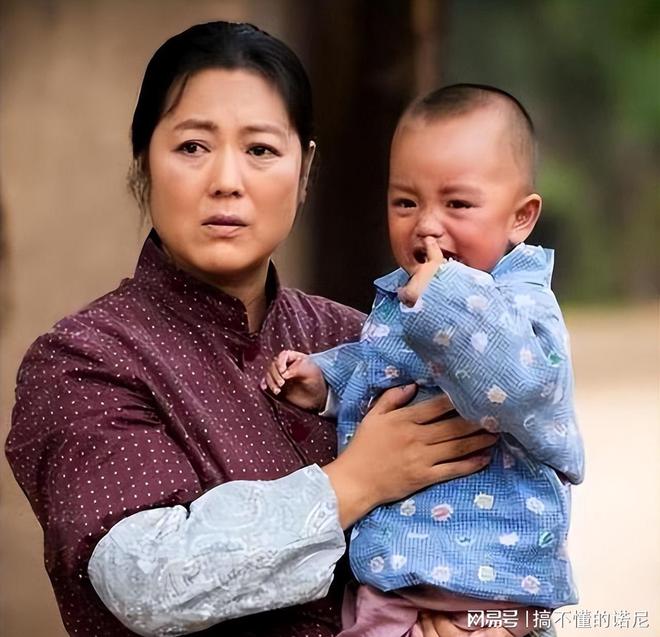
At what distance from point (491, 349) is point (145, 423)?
18.9 inches

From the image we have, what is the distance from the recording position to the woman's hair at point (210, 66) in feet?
6.33

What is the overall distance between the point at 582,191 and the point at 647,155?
44cm

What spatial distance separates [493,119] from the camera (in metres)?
1.86

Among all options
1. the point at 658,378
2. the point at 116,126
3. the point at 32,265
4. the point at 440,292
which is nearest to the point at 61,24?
the point at 116,126

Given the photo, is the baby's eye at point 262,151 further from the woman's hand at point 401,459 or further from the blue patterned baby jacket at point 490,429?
the woman's hand at point 401,459

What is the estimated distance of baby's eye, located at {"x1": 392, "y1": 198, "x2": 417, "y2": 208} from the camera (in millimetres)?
1889

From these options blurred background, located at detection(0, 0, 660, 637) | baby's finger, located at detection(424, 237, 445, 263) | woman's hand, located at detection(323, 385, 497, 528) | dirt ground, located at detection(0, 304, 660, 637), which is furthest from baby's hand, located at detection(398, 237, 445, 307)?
blurred background, located at detection(0, 0, 660, 637)

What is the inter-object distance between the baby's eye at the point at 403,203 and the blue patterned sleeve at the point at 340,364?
0.73 ft

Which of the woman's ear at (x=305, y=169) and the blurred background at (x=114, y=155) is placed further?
the blurred background at (x=114, y=155)

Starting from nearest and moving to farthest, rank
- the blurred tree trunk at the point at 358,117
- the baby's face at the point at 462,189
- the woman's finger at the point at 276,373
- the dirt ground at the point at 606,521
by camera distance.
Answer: the baby's face at the point at 462,189, the woman's finger at the point at 276,373, the dirt ground at the point at 606,521, the blurred tree trunk at the point at 358,117

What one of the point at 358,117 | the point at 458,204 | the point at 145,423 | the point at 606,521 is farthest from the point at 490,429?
the point at 606,521

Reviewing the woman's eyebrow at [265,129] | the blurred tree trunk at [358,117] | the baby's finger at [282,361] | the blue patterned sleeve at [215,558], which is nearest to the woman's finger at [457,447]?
the blue patterned sleeve at [215,558]

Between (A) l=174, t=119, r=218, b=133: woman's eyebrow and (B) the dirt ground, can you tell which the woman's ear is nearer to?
(A) l=174, t=119, r=218, b=133: woman's eyebrow

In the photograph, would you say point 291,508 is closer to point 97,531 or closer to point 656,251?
point 97,531
